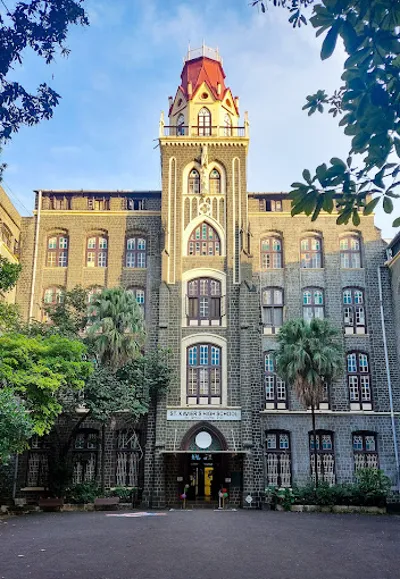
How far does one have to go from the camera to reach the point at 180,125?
37062mm

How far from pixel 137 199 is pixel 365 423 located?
1886cm

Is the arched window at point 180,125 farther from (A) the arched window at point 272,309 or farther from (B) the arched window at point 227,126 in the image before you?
(A) the arched window at point 272,309

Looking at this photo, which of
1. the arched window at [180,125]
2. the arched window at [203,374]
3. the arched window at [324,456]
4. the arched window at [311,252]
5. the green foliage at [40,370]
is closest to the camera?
the green foliage at [40,370]

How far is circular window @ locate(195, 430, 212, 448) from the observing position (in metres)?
30.5

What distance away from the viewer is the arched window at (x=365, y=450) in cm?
3189

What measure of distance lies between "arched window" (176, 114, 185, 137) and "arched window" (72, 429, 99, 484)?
61.0ft

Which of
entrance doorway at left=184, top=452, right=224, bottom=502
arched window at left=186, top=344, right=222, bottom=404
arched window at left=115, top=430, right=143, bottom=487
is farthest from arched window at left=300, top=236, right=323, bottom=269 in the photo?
arched window at left=115, top=430, right=143, bottom=487

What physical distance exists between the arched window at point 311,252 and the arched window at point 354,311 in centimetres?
243

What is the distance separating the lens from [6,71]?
623 cm

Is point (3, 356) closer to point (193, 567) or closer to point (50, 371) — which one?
point (50, 371)

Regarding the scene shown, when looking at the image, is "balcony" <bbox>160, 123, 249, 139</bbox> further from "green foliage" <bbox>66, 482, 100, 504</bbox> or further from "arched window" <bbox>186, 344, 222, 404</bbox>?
"green foliage" <bbox>66, 482, 100, 504</bbox>

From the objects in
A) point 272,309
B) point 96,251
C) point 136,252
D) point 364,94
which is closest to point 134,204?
point 136,252

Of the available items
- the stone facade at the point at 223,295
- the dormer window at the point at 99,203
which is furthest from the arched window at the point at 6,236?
the dormer window at the point at 99,203

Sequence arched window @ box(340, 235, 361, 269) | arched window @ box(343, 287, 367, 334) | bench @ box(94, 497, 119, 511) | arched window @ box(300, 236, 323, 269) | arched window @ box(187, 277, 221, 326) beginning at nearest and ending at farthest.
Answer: bench @ box(94, 497, 119, 511) < arched window @ box(187, 277, 221, 326) < arched window @ box(343, 287, 367, 334) < arched window @ box(340, 235, 361, 269) < arched window @ box(300, 236, 323, 269)
